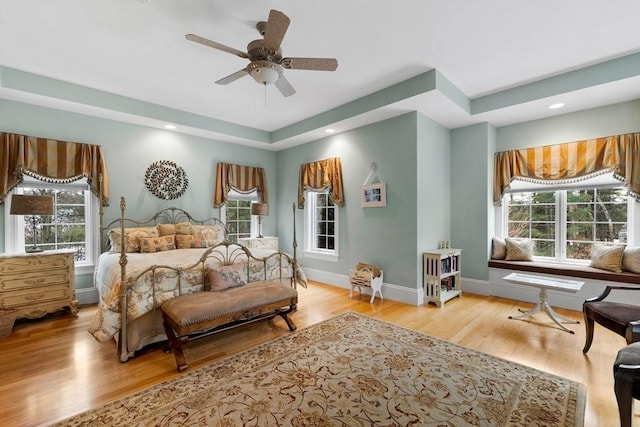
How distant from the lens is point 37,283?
136 inches

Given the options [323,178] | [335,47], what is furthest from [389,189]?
[335,47]

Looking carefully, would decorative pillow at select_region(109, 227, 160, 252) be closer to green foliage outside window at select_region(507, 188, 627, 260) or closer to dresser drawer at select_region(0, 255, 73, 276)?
dresser drawer at select_region(0, 255, 73, 276)

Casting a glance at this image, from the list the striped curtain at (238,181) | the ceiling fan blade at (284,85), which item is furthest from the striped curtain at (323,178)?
the ceiling fan blade at (284,85)

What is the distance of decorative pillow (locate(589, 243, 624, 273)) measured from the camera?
3.68 m

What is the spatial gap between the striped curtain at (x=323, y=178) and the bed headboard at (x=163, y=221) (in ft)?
5.83

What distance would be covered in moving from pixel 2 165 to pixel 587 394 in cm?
639

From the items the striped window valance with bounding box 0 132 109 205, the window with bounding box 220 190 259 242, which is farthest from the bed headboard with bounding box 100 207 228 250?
the striped window valance with bounding box 0 132 109 205

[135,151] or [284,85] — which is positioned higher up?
[284,85]

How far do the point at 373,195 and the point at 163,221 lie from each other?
3.58 meters

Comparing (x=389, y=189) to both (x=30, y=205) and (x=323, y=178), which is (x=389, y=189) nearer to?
(x=323, y=178)

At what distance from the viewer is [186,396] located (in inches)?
81.1

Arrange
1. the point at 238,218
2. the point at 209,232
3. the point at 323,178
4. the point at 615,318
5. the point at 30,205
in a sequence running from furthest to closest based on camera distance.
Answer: the point at 238,218
the point at 323,178
the point at 209,232
the point at 30,205
the point at 615,318

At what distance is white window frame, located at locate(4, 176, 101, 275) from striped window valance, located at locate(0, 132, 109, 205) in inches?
5.4

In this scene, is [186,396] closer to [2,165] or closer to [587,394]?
[587,394]
